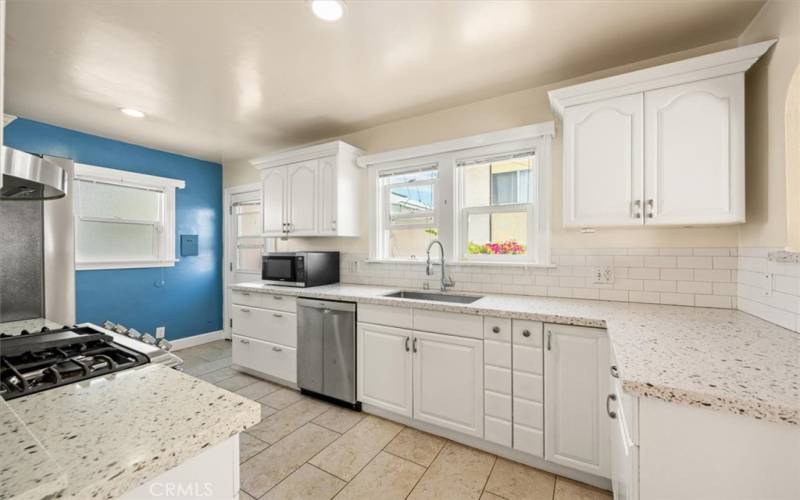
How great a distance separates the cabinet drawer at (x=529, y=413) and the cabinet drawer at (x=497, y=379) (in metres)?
0.09

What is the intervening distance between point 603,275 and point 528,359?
0.83m

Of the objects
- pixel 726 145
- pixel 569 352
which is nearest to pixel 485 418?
pixel 569 352

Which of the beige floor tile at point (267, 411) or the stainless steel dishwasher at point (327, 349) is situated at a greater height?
the stainless steel dishwasher at point (327, 349)

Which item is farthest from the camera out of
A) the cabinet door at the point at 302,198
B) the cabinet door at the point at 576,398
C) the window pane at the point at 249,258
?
the window pane at the point at 249,258

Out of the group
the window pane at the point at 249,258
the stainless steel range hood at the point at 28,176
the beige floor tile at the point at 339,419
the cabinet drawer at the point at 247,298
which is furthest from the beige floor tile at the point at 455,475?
the window pane at the point at 249,258

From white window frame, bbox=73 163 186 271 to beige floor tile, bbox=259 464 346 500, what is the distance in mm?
3166

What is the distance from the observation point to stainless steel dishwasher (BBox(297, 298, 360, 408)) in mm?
2609

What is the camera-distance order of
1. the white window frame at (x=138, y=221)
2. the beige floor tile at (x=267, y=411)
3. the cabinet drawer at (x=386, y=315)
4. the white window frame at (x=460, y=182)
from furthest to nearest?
the white window frame at (x=138, y=221)
the beige floor tile at (x=267, y=411)
the white window frame at (x=460, y=182)
the cabinet drawer at (x=386, y=315)

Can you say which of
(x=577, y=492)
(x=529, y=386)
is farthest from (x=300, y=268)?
(x=577, y=492)

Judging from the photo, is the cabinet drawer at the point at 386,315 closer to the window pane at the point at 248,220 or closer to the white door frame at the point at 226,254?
the window pane at the point at 248,220

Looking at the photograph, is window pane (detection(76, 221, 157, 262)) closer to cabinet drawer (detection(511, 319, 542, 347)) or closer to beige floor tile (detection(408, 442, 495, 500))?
beige floor tile (detection(408, 442, 495, 500))

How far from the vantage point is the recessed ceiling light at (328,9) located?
5.38 ft

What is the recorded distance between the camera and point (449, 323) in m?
2.19

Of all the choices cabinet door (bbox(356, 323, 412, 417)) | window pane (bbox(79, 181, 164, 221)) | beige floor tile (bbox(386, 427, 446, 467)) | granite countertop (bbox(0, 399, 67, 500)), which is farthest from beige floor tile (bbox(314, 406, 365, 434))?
window pane (bbox(79, 181, 164, 221))
